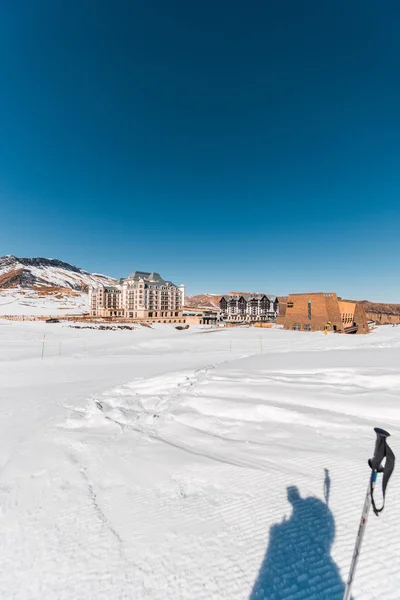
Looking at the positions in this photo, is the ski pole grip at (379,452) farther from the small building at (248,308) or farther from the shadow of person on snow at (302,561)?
the small building at (248,308)

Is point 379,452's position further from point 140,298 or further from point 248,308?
point 248,308

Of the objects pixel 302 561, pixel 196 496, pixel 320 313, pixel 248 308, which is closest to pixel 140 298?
pixel 248 308

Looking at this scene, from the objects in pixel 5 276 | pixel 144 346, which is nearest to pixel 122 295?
pixel 144 346

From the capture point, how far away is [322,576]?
9.22ft

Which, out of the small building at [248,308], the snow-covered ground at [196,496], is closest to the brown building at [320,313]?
the snow-covered ground at [196,496]

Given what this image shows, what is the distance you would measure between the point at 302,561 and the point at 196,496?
5.60 ft

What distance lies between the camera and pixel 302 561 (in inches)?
118

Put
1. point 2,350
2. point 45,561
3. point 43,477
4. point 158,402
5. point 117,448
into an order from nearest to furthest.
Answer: point 45,561
point 43,477
point 117,448
point 158,402
point 2,350

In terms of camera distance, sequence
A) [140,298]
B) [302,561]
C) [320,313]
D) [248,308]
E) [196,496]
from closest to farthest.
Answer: [302,561], [196,496], [320,313], [140,298], [248,308]

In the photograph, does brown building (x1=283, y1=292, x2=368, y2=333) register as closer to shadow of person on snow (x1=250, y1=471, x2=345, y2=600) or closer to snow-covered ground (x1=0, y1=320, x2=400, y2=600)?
snow-covered ground (x1=0, y1=320, x2=400, y2=600)

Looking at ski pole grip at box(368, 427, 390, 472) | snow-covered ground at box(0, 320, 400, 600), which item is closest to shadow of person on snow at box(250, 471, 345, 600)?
snow-covered ground at box(0, 320, 400, 600)

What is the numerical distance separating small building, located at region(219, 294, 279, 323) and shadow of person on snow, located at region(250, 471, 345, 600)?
290ft

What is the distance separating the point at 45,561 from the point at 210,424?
15.4 ft

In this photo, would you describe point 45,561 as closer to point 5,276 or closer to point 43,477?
point 43,477
